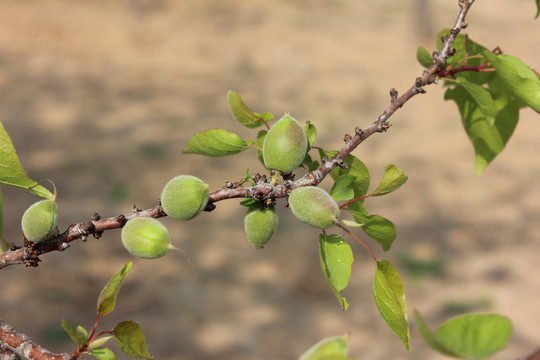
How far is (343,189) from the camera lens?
3.07ft

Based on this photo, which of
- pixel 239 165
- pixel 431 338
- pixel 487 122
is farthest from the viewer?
pixel 239 165

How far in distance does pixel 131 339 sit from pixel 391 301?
0.38 m

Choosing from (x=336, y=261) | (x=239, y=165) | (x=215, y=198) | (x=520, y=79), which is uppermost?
(x=239, y=165)

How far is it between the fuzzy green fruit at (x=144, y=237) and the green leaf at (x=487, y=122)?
723mm

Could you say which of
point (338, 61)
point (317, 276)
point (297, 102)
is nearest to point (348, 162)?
point (317, 276)

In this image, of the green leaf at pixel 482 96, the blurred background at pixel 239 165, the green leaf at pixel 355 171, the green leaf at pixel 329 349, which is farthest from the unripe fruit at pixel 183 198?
the blurred background at pixel 239 165

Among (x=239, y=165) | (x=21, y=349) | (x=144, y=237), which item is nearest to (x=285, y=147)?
(x=144, y=237)

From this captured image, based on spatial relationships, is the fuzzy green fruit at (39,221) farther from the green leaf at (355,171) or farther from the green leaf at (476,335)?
the green leaf at (476,335)

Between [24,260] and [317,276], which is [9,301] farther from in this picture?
[24,260]

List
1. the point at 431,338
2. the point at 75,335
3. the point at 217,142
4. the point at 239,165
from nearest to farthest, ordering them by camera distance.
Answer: the point at 431,338 → the point at 75,335 → the point at 217,142 → the point at 239,165

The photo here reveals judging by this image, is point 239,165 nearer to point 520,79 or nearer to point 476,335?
point 520,79

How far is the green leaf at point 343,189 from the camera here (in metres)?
0.92

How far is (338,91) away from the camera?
7.32 metres

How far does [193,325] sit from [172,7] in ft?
21.7
